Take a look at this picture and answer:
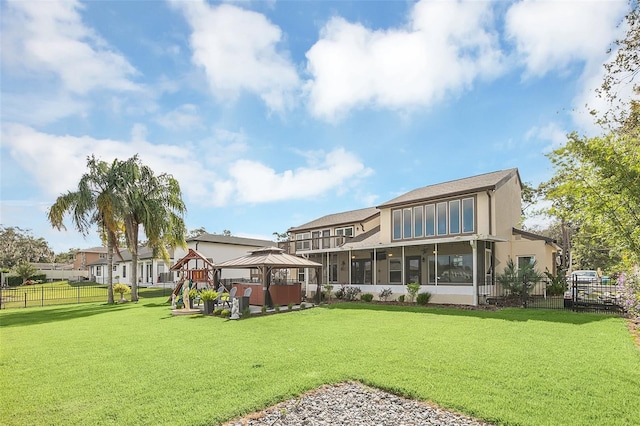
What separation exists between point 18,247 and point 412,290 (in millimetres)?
84170

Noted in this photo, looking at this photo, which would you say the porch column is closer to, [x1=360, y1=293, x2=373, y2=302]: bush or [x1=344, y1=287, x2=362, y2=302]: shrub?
[x1=360, y1=293, x2=373, y2=302]: bush

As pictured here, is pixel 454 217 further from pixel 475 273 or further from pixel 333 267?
pixel 333 267

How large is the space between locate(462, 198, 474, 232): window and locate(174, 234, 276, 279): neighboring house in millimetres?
19953

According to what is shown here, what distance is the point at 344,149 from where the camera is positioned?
19000mm

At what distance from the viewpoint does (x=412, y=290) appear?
1814 centimetres

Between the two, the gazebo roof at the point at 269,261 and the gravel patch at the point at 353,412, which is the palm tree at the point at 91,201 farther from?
the gravel patch at the point at 353,412

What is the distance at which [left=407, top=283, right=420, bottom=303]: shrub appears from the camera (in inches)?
709

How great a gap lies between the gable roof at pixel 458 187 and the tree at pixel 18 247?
2889 inches

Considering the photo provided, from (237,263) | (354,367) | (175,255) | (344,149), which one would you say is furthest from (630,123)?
(175,255)

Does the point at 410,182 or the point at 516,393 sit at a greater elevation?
the point at 410,182

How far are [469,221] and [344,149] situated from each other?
7317 mm

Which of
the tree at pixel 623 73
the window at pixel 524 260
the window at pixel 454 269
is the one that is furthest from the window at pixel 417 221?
the tree at pixel 623 73

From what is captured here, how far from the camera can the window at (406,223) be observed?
2028cm

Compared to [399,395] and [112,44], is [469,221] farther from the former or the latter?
[112,44]
